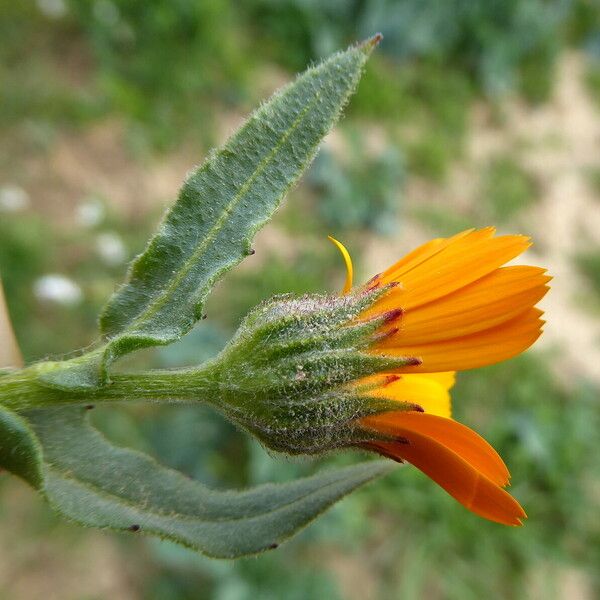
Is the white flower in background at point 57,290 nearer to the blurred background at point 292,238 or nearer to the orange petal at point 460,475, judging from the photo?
the blurred background at point 292,238

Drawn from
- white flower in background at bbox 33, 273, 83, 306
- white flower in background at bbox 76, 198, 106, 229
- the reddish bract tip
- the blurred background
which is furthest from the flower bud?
white flower in background at bbox 76, 198, 106, 229

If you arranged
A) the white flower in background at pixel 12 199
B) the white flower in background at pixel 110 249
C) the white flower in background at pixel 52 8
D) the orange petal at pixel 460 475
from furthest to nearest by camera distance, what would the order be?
the white flower in background at pixel 52 8, the white flower in background at pixel 110 249, the white flower in background at pixel 12 199, the orange petal at pixel 460 475

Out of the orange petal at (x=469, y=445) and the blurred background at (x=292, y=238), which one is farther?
the blurred background at (x=292, y=238)

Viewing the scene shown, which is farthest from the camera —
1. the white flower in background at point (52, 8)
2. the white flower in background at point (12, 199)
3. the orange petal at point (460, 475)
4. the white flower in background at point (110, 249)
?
the white flower in background at point (52, 8)

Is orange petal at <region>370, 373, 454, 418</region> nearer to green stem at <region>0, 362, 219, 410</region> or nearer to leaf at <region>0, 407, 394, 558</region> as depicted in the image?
leaf at <region>0, 407, 394, 558</region>

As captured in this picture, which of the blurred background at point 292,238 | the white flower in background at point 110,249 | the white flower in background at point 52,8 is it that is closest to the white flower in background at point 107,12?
the blurred background at point 292,238

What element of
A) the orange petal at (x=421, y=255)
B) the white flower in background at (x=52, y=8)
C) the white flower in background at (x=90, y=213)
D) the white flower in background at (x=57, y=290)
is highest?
the white flower in background at (x=52, y=8)
